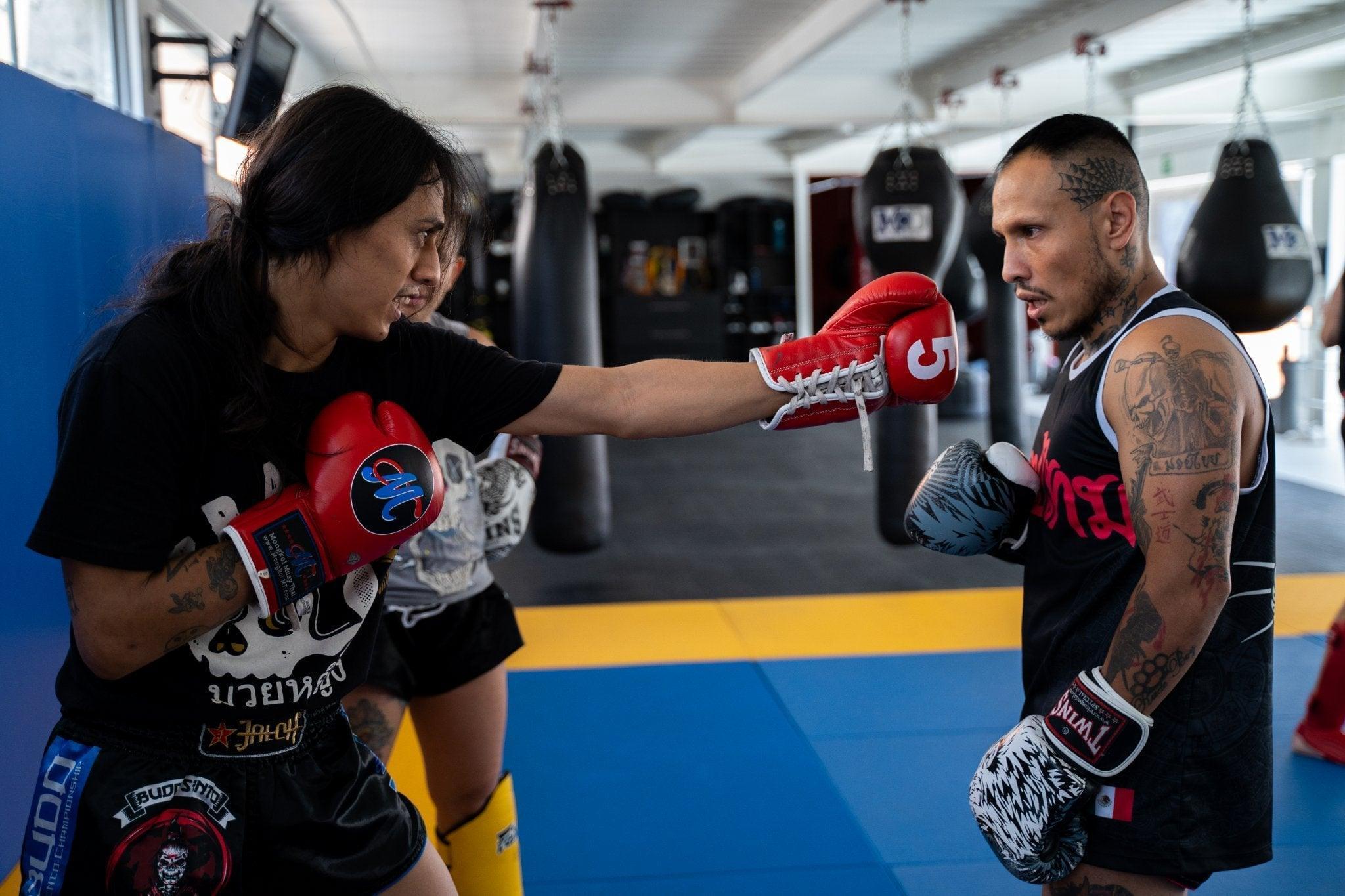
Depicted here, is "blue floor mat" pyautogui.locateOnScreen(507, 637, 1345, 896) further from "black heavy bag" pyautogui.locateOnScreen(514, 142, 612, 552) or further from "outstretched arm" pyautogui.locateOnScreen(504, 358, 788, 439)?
"outstretched arm" pyautogui.locateOnScreen(504, 358, 788, 439)

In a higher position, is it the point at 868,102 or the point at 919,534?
the point at 868,102

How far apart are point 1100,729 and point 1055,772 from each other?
0.28ft

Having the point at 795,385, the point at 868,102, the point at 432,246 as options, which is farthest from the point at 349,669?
the point at 868,102

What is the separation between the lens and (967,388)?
→ 10719 mm

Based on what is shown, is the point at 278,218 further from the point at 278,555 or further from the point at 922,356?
the point at 922,356

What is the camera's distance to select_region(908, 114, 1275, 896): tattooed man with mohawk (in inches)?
54.8

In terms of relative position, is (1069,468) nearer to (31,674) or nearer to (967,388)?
(31,674)

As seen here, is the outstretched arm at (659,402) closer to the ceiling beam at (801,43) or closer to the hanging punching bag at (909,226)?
the hanging punching bag at (909,226)

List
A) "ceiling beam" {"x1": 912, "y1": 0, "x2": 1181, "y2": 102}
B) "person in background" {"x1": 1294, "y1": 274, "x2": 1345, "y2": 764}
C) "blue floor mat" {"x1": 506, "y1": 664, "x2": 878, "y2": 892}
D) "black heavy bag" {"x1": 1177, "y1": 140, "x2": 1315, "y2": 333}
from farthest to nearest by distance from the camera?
"ceiling beam" {"x1": 912, "y1": 0, "x2": 1181, "y2": 102}, "black heavy bag" {"x1": 1177, "y1": 140, "x2": 1315, "y2": 333}, "person in background" {"x1": 1294, "y1": 274, "x2": 1345, "y2": 764}, "blue floor mat" {"x1": 506, "y1": 664, "x2": 878, "y2": 892}

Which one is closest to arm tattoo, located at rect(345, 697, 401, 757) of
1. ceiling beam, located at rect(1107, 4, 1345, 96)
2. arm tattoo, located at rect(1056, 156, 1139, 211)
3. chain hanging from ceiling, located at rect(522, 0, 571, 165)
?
arm tattoo, located at rect(1056, 156, 1139, 211)

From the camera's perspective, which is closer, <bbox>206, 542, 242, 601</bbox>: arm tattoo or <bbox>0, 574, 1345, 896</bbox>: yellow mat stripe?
<bbox>206, 542, 242, 601</bbox>: arm tattoo

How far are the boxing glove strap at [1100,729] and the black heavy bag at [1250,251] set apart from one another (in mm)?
2887

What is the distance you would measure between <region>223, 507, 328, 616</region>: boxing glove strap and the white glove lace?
25.7 inches

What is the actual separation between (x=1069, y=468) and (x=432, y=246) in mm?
951
